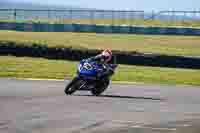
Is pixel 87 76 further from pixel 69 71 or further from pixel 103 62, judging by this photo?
pixel 69 71

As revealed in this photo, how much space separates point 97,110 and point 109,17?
5589 centimetres

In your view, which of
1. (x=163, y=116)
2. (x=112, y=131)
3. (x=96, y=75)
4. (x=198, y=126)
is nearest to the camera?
(x=112, y=131)

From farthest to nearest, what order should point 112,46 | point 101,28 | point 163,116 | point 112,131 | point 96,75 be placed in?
point 101,28
point 112,46
point 96,75
point 163,116
point 112,131

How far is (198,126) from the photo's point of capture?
540 inches

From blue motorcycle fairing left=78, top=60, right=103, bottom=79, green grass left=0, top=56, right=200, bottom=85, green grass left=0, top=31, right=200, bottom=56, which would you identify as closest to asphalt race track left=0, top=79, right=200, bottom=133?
blue motorcycle fairing left=78, top=60, right=103, bottom=79

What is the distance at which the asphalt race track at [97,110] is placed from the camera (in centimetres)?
1302

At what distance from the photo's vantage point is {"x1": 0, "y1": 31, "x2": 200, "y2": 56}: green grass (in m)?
45.5

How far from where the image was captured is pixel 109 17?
234ft

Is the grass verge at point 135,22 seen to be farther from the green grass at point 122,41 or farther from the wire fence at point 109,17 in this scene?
the green grass at point 122,41

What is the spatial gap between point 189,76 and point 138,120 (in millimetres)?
14034

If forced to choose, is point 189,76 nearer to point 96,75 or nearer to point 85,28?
point 96,75

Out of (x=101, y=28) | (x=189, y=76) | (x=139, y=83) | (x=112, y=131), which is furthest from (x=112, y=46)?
(x=112, y=131)

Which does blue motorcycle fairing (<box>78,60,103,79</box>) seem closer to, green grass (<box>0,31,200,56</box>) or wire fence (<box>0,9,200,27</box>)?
green grass (<box>0,31,200,56</box>)

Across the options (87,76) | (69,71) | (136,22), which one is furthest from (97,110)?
(136,22)
